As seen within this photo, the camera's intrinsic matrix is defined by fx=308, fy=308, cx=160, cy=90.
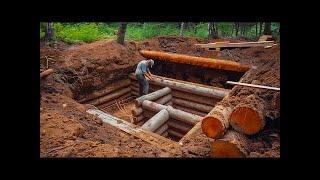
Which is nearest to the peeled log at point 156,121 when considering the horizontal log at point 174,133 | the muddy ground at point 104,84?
the horizontal log at point 174,133

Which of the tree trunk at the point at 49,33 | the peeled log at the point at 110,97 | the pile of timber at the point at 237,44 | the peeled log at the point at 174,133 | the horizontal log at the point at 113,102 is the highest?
the tree trunk at the point at 49,33

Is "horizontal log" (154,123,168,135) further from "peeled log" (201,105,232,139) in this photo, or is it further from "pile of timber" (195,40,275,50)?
"pile of timber" (195,40,275,50)

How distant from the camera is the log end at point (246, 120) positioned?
11.9 ft

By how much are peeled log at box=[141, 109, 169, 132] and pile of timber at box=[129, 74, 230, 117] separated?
133cm

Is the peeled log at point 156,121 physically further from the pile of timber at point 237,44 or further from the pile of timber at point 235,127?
the pile of timber at point 237,44

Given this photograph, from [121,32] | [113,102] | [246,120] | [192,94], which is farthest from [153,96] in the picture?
[246,120]

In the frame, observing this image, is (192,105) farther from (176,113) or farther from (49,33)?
(49,33)

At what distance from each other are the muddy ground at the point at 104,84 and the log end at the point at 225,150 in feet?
0.83

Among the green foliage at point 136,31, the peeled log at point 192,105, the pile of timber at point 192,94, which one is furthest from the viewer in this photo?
the green foliage at point 136,31
